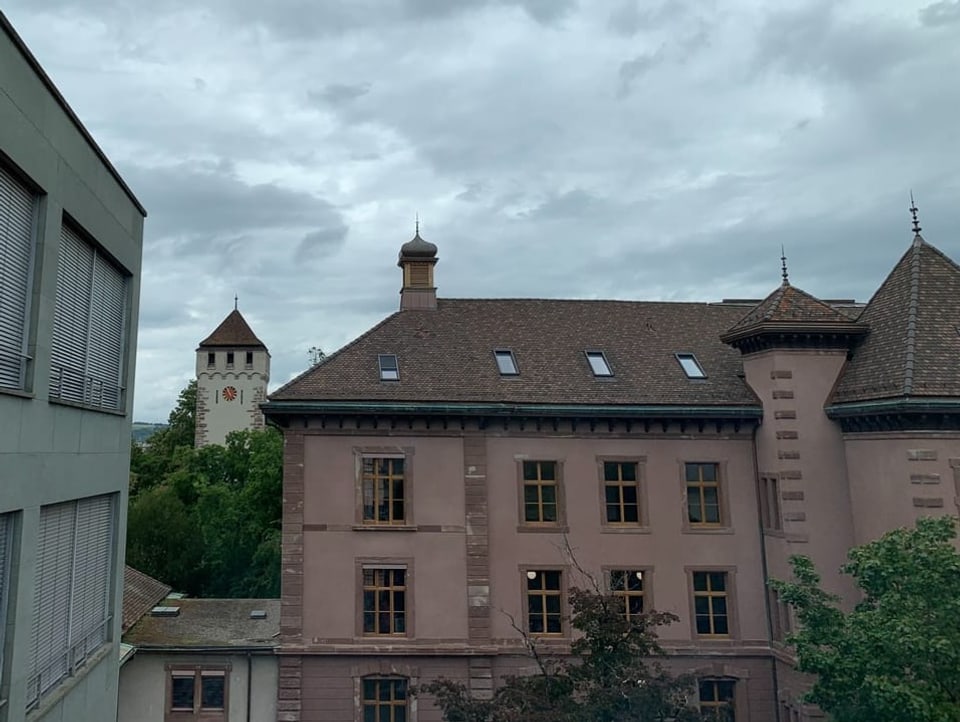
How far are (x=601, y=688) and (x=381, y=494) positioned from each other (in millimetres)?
8609

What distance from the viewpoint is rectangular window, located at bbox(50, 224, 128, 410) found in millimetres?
8641

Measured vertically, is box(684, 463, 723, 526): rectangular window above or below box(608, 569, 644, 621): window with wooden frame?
above

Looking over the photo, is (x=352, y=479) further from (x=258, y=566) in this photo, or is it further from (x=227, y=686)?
(x=258, y=566)

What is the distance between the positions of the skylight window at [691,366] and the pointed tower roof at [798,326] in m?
1.92

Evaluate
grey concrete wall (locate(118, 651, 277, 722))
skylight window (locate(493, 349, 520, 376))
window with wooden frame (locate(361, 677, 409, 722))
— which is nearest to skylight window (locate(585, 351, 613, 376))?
skylight window (locate(493, 349, 520, 376))

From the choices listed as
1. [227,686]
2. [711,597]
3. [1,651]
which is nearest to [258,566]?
[227,686]

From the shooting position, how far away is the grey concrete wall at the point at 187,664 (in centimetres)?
1895

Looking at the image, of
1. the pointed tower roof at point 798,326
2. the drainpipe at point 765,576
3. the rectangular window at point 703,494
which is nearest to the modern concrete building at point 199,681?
the rectangular window at point 703,494

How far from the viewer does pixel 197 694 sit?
1909 centimetres

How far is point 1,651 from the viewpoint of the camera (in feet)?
23.4

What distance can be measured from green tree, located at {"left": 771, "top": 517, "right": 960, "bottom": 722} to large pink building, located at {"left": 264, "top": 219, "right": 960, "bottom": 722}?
6.45 meters

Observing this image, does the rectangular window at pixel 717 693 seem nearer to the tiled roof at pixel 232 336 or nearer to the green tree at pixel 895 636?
the green tree at pixel 895 636

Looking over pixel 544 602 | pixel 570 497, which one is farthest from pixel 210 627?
pixel 570 497

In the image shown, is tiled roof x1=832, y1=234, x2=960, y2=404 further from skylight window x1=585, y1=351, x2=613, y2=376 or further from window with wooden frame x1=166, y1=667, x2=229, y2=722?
window with wooden frame x1=166, y1=667, x2=229, y2=722
